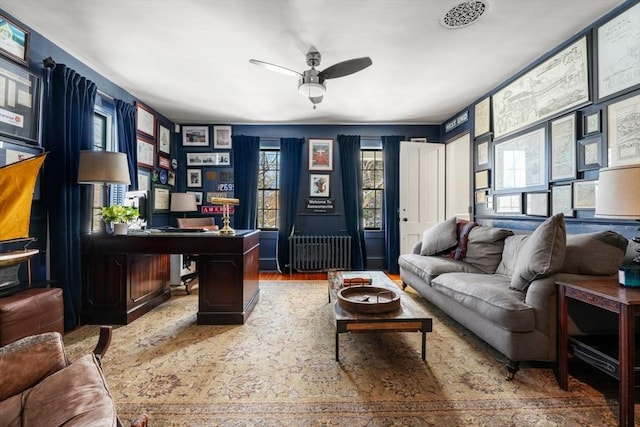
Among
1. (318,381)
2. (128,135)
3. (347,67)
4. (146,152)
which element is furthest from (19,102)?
(318,381)

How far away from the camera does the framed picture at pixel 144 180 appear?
13.0ft

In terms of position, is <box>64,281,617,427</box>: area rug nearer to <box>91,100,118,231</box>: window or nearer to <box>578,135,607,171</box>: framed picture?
<box>91,100,118,231</box>: window

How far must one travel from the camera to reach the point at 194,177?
5133 millimetres

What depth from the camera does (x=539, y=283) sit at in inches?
74.3

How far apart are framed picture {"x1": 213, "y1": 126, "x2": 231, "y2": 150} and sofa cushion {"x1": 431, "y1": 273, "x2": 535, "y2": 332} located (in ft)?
13.4

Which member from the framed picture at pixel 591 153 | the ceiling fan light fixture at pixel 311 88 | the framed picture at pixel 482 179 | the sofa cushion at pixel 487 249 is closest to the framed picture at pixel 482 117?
the framed picture at pixel 482 179

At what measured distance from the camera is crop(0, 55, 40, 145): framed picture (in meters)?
2.18

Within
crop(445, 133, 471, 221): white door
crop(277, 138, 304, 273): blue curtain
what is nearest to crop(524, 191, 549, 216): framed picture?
crop(445, 133, 471, 221): white door

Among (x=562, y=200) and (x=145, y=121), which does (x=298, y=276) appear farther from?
(x=562, y=200)

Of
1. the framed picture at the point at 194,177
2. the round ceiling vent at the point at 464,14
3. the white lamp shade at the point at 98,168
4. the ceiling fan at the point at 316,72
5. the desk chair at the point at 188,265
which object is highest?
the round ceiling vent at the point at 464,14

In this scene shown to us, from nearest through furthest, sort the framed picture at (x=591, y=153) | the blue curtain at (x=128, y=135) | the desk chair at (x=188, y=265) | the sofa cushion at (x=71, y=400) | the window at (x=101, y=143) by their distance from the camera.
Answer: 1. the sofa cushion at (x=71, y=400)
2. the framed picture at (x=591, y=153)
3. the window at (x=101, y=143)
4. the blue curtain at (x=128, y=135)
5. the desk chair at (x=188, y=265)

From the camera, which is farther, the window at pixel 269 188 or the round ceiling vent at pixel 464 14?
the window at pixel 269 188

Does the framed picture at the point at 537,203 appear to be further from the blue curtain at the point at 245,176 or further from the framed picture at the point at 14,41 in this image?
the framed picture at the point at 14,41

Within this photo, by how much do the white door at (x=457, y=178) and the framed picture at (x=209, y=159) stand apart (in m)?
3.86
